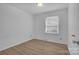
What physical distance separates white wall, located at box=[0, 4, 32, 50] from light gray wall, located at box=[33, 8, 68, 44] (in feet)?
0.35

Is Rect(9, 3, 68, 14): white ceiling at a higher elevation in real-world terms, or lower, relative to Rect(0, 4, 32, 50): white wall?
higher

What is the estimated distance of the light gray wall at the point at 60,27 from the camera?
4.33 ft

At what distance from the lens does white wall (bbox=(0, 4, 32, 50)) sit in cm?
134

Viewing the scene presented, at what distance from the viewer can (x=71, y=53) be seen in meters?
1.37

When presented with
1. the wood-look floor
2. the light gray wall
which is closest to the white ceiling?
the light gray wall

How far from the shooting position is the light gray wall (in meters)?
1.32

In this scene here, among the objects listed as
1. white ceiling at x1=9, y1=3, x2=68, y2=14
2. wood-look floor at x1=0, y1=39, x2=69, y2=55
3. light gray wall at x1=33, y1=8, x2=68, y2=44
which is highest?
white ceiling at x1=9, y1=3, x2=68, y2=14

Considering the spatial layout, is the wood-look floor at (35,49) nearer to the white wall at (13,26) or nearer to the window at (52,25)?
the white wall at (13,26)

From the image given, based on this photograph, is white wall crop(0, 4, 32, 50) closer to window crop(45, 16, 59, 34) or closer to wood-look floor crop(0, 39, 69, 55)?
wood-look floor crop(0, 39, 69, 55)

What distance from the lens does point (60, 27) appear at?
1.34 m

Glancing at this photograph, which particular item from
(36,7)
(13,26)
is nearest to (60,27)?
(36,7)

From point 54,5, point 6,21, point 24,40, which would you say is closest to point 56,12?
point 54,5

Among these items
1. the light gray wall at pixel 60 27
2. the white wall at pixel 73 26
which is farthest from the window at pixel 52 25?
the white wall at pixel 73 26
